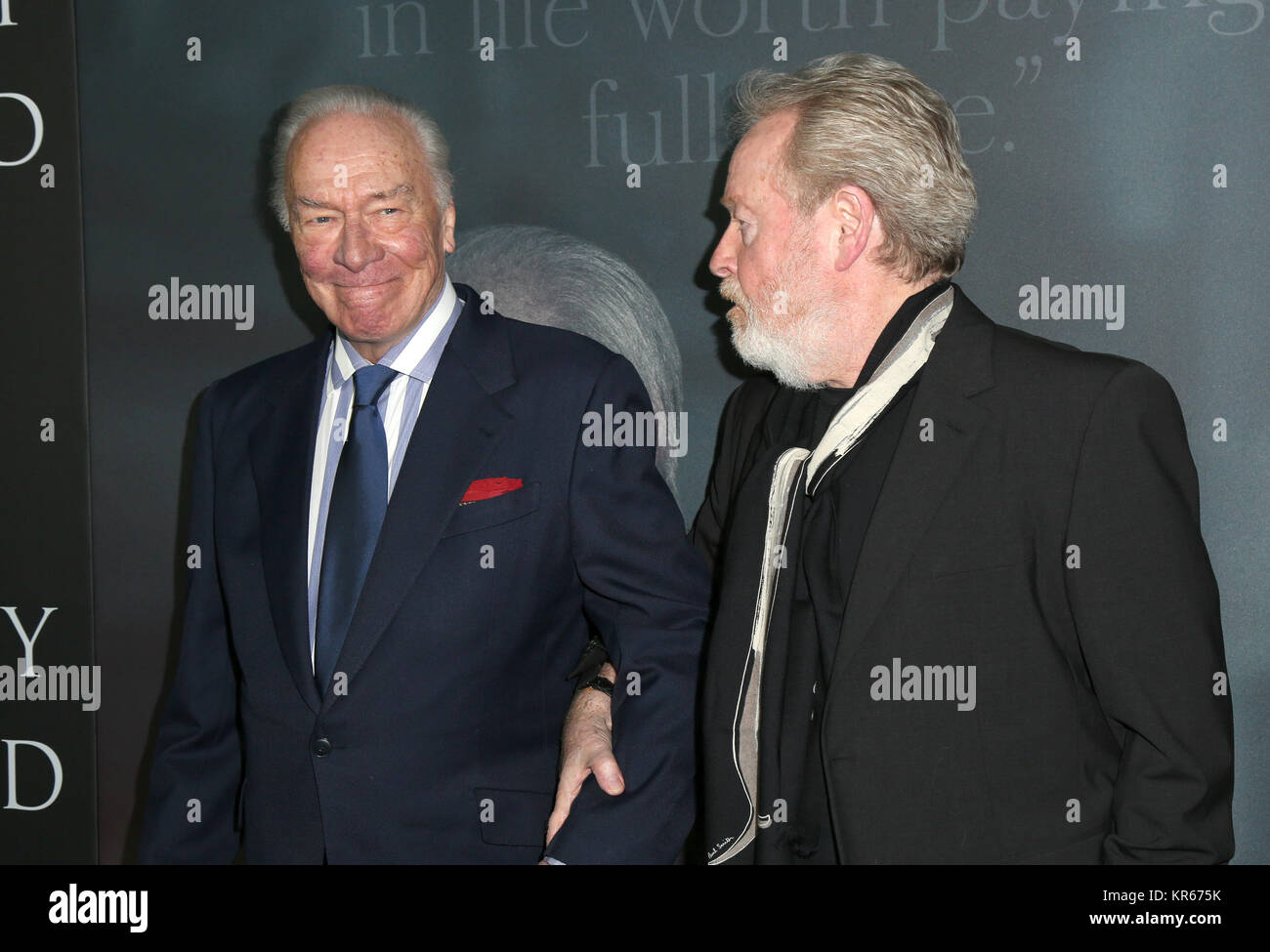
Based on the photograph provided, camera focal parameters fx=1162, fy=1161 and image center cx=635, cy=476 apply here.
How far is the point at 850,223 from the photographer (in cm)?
182

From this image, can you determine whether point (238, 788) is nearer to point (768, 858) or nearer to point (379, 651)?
point (379, 651)

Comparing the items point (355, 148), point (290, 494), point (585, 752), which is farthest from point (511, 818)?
point (355, 148)

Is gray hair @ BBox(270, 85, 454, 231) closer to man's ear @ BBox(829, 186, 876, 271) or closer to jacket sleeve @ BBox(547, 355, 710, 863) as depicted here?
jacket sleeve @ BBox(547, 355, 710, 863)

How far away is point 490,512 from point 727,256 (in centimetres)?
58

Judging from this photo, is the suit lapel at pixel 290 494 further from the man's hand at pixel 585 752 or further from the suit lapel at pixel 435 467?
the man's hand at pixel 585 752

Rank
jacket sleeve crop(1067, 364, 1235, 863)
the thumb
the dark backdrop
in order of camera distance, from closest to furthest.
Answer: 1. jacket sleeve crop(1067, 364, 1235, 863)
2. the thumb
3. the dark backdrop

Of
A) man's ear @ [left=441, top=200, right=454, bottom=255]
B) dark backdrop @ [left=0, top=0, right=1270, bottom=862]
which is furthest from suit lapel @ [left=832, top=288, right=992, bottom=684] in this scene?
man's ear @ [left=441, top=200, right=454, bottom=255]

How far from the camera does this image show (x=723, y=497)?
2.23 meters

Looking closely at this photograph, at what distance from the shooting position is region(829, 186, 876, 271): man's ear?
1805 mm

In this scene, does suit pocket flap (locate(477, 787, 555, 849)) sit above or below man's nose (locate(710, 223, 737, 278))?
below

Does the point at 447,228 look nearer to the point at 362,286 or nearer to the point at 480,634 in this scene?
the point at 362,286

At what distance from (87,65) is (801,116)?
1824 millimetres

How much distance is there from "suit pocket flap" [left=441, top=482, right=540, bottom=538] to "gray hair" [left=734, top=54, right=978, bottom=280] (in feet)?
2.10

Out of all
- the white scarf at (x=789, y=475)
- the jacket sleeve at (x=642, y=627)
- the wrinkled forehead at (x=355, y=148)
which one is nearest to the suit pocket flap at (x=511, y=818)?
the jacket sleeve at (x=642, y=627)
